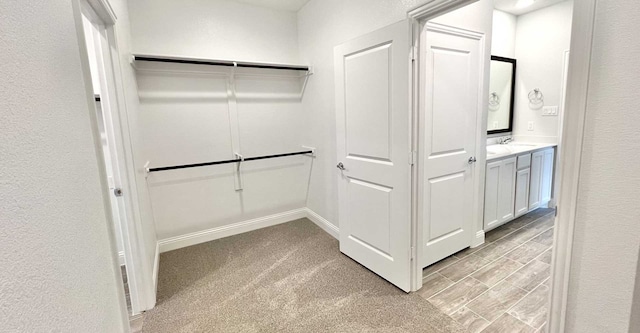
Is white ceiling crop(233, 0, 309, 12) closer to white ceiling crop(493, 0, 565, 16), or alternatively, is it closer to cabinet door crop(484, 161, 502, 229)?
white ceiling crop(493, 0, 565, 16)

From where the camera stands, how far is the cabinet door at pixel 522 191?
10.6ft

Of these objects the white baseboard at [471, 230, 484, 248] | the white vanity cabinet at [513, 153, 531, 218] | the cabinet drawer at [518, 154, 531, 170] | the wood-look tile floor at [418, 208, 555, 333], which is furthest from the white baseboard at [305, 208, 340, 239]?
the cabinet drawer at [518, 154, 531, 170]

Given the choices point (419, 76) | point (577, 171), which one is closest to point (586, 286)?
point (577, 171)

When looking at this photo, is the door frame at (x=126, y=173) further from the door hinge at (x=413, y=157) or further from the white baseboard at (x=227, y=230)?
the door hinge at (x=413, y=157)

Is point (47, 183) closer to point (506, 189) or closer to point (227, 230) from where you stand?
point (227, 230)

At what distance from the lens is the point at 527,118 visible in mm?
3875

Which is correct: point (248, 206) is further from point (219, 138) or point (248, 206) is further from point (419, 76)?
point (419, 76)

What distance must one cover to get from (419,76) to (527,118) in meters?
2.93

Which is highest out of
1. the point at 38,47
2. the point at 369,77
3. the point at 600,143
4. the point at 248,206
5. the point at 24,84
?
the point at 369,77

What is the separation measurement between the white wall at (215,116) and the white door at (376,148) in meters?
1.08

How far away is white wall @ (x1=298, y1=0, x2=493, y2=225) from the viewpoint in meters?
2.28

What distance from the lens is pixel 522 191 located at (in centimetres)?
329

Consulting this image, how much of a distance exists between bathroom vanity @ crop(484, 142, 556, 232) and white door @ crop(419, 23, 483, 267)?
427 millimetres

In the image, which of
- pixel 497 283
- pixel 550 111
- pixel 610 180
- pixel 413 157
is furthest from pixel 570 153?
pixel 550 111
